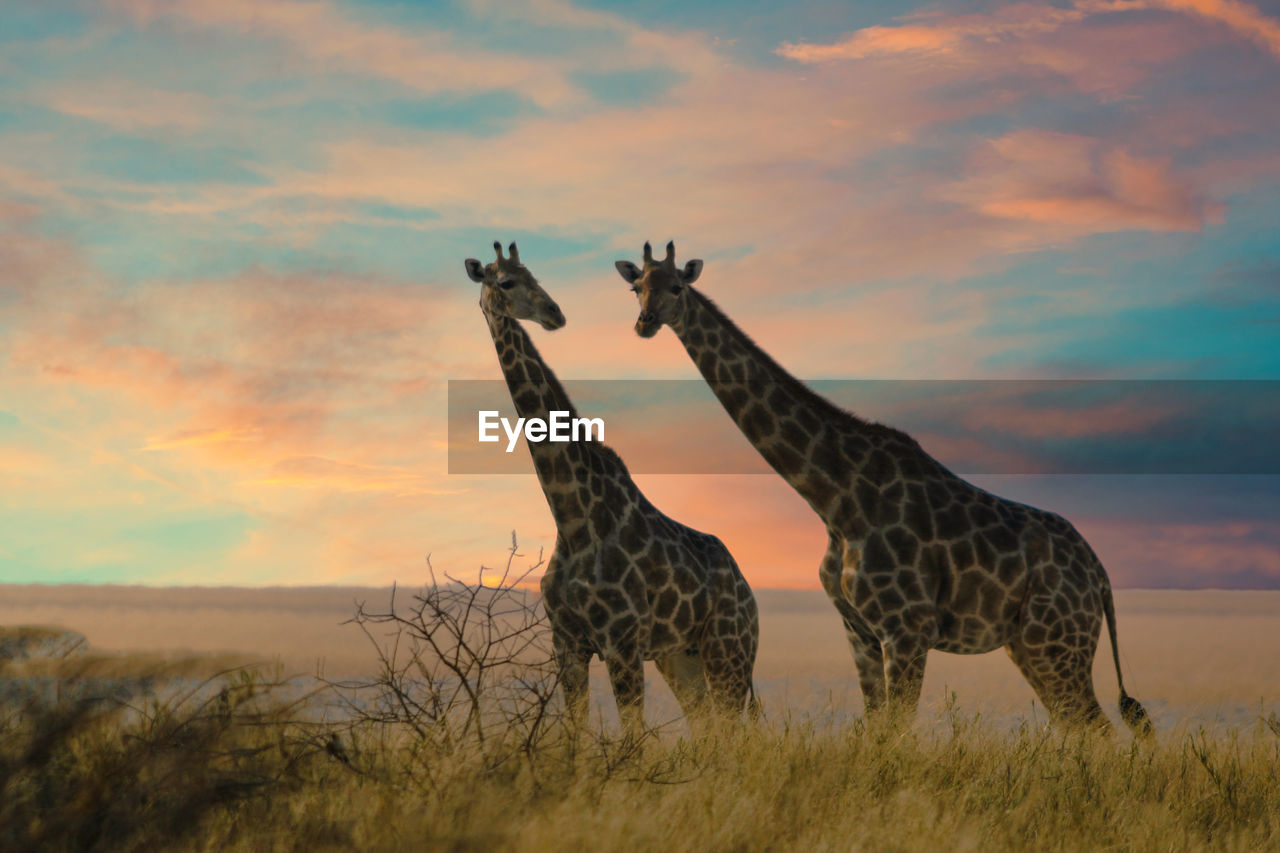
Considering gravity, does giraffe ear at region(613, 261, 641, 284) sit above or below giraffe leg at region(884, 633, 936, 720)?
above

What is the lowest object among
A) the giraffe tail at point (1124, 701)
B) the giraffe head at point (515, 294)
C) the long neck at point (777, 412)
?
the giraffe tail at point (1124, 701)

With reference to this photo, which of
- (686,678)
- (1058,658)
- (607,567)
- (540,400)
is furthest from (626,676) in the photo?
(1058,658)

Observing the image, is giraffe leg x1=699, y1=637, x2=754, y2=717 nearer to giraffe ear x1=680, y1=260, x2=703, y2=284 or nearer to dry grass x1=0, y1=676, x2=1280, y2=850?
dry grass x1=0, y1=676, x2=1280, y2=850

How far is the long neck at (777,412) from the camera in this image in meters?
10.8

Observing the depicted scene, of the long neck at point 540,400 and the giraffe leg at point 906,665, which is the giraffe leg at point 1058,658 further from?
the long neck at point 540,400

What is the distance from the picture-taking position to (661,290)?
34.7 feet

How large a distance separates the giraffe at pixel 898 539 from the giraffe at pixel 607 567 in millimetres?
1109

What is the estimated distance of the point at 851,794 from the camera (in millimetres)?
7688

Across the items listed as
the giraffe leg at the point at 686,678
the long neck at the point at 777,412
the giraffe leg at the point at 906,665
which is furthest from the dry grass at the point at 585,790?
the long neck at the point at 777,412

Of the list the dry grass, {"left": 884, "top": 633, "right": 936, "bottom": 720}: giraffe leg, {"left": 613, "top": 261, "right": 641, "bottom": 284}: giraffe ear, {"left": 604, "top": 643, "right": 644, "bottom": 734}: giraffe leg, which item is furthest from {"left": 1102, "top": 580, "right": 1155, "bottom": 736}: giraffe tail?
{"left": 613, "top": 261, "right": 641, "bottom": 284}: giraffe ear

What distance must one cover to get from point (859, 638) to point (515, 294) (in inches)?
176

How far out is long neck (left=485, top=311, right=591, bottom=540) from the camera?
1059 cm

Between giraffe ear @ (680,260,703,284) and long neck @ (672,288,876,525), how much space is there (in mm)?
121

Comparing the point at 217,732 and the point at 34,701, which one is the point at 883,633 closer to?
the point at 217,732
